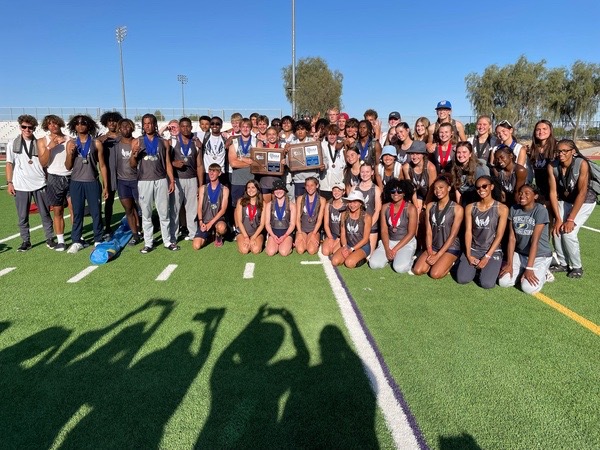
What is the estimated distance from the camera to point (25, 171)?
6.39 meters

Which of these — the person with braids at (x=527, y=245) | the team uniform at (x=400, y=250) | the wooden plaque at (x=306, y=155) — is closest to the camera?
the person with braids at (x=527, y=245)

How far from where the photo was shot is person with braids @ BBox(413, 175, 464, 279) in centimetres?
541

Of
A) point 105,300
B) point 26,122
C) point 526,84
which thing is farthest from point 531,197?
point 526,84

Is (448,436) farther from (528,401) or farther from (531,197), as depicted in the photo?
(531,197)

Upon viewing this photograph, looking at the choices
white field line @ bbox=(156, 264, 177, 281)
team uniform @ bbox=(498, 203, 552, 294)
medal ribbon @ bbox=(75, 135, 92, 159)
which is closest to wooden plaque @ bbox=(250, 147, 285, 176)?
white field line @ bbox=(156, 264, 177, 281)

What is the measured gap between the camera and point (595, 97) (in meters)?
47.8

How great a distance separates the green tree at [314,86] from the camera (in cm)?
5581

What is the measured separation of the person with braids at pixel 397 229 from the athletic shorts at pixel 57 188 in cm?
508

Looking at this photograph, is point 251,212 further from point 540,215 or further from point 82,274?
point 540,215

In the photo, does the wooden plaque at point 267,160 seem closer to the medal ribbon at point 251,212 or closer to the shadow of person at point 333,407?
the medal ribbon at point 251,212

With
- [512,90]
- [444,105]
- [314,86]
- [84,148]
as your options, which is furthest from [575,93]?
[84,148]

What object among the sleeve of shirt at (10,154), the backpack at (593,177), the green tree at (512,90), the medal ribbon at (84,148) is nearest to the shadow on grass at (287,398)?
the backpack at (593,177)

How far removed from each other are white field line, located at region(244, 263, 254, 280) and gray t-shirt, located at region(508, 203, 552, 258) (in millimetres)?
3523

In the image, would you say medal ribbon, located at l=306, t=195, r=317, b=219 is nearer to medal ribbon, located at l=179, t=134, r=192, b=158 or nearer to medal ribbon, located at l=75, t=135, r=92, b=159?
medal ribbon, located at l=179, t=134, r=192, b=158
